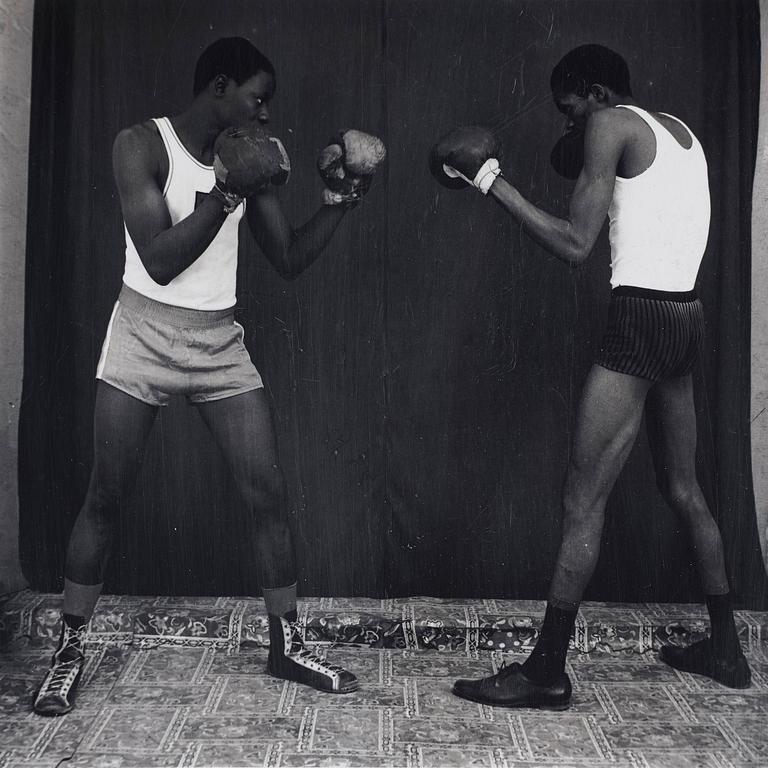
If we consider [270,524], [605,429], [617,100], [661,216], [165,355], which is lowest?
[270,524]

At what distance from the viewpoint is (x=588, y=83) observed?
273 centimetres

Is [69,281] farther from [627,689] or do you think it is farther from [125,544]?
[627,689]

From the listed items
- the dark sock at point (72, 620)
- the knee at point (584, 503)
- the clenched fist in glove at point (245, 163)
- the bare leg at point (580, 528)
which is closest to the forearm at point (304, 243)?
the clenched fist in glove at point (245, 163)

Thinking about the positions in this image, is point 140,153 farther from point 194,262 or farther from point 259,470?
point 259,470

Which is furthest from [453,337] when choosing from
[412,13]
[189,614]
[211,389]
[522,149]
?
[189,614]

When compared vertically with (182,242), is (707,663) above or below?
below

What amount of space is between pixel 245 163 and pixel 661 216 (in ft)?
4.14

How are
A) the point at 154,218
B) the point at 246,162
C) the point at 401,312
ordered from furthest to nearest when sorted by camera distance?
the point at 401,312, the point at 154,218, the point at 246,162

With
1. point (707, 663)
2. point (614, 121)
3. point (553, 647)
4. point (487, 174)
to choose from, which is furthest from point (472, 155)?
point (707, 663)

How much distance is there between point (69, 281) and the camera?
301 centimetres

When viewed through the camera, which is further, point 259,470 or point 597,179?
point 259,470

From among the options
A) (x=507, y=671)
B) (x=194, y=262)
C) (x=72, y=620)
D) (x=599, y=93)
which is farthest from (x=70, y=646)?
(x=599, y=93)

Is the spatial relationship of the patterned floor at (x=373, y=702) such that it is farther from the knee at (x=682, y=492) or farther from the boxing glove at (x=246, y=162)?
the boxing glove at (x=246, y=162)

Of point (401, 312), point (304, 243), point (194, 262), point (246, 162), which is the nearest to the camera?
point (246, 162)
